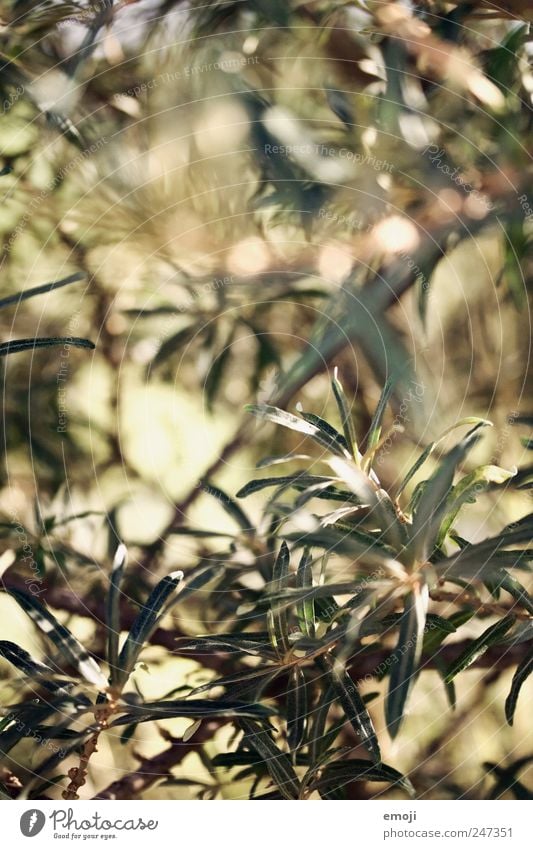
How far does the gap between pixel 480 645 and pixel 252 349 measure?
0.31m

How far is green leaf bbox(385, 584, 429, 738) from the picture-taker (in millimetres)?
517

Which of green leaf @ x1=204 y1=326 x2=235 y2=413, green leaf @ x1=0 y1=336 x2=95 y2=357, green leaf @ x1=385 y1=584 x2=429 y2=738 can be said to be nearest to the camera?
green leaf @ x1=385 y1=584 x2=429 y2=738

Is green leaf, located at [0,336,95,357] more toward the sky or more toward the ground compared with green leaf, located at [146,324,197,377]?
more toward the ground

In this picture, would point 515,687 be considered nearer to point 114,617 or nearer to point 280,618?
point 280,618

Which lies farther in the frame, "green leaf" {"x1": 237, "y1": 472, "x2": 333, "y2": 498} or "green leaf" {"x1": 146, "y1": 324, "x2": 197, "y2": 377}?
"green leaf" {"x1": 146, "y1": 324, "x2": 197, "y2": 377}

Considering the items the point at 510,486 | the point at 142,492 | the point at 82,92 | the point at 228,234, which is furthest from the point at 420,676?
the point at 82,92

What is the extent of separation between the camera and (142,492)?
74 cm

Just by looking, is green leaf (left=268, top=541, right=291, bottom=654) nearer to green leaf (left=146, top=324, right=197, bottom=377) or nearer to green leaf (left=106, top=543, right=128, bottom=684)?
green leaf (left=106, top=543, right=128, bottom=684)

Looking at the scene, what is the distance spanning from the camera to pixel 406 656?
542mm

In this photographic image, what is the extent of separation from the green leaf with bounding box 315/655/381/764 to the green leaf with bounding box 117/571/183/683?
12 cm

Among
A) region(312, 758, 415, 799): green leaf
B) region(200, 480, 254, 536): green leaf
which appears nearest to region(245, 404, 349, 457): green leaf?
region(200, 480, 254, 536): green leaf

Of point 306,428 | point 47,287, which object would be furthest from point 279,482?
point 47,287

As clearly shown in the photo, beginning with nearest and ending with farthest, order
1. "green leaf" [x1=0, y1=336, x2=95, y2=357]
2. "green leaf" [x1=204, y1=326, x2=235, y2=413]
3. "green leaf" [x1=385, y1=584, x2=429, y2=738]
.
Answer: "green leaf" [x1=385, y1=584, x2=429, y2=738], "green leaf" [x1=0, y1=336, x2=95, y2=357], "green leaf" [x1=204, y1=326, x2=235, y2=413]
